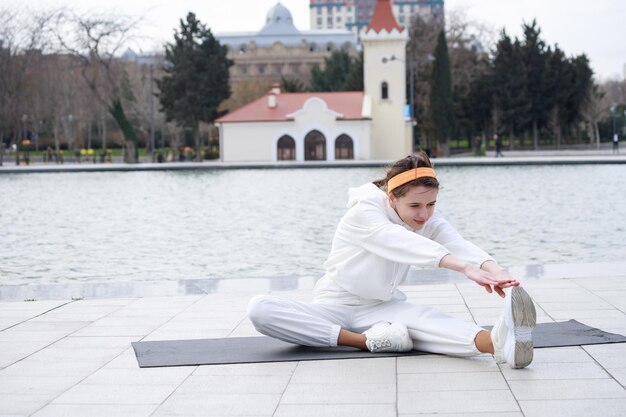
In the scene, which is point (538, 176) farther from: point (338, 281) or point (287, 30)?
point (287, 30)

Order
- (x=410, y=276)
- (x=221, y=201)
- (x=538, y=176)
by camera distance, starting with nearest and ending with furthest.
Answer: (x=410, y=276) < (x=221, y=201) < (x=538, y=176)

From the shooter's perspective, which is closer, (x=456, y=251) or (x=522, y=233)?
(x=456, y=251)

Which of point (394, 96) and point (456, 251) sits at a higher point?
point (394, 96)

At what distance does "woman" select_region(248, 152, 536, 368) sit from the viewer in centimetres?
498

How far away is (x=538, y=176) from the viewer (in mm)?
33156

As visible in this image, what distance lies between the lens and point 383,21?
6016cm

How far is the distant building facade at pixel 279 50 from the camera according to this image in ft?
391

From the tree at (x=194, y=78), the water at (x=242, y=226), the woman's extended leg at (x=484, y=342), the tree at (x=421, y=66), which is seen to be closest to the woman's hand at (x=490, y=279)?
the woman's extended leg at (x=484, y=342)

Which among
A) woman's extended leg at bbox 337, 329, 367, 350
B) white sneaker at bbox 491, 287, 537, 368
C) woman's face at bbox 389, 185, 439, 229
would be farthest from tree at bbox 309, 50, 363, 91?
white sneaker at bbox 491, 287, 537, 368

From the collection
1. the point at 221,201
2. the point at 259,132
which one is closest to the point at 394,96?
the point at 259,132

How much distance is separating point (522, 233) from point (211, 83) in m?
49.4

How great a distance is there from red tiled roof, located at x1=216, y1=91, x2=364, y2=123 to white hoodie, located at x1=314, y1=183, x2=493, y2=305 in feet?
173

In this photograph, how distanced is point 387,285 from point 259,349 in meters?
0.87

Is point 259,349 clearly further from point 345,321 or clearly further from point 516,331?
point 516,331
